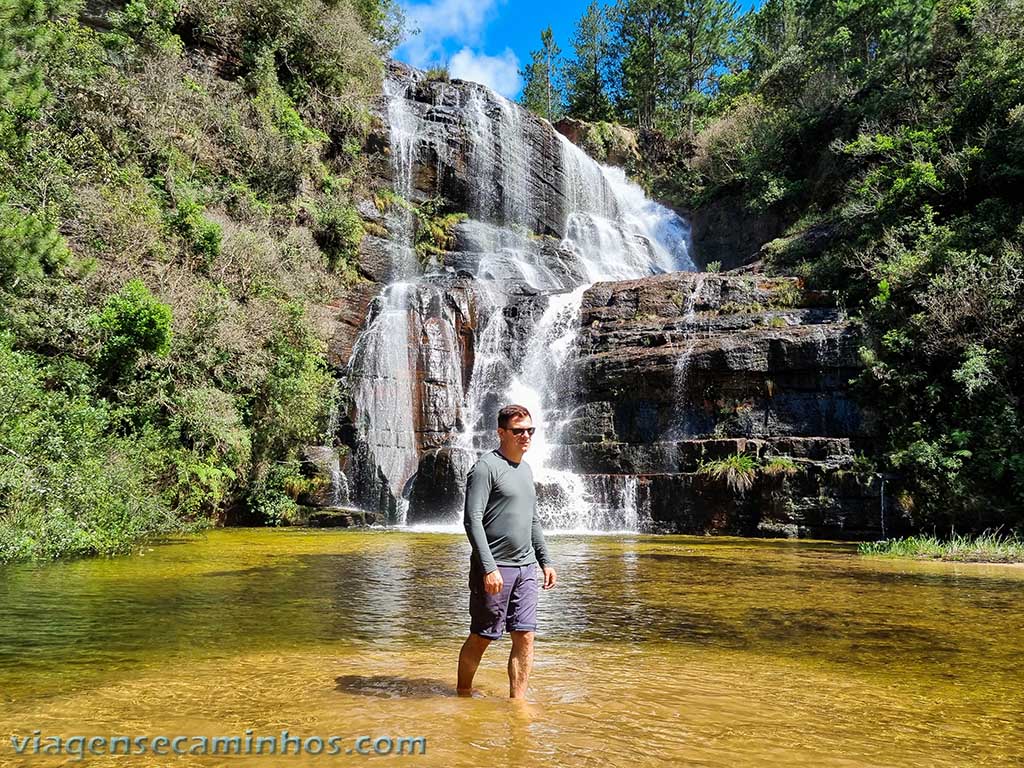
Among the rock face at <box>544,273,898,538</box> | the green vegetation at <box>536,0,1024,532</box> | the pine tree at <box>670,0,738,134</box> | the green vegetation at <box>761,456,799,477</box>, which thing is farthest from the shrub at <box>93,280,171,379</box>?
the pine tree at <box>670,0,738,134</box>

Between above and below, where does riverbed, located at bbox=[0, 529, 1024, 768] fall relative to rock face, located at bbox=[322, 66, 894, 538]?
below

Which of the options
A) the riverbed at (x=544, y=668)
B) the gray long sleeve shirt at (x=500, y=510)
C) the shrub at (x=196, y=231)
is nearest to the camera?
the riverbed at (x=544, y=668)

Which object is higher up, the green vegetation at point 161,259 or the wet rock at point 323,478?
the green vegetation at point 161,259

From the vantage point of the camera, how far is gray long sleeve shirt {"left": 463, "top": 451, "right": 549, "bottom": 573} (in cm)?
366

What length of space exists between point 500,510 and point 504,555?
0.77 ft

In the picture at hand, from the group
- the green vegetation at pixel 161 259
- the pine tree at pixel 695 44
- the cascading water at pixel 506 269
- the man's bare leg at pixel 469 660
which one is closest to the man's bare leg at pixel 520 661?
the man's bare leg at pixel 469 660

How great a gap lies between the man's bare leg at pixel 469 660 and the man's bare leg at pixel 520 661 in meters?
0.16

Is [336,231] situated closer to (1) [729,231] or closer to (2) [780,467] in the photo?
(2) [780,467]

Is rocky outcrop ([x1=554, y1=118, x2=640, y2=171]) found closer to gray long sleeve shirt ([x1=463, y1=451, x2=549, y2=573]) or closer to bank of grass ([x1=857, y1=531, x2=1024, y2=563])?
bank of grass ([x1=857, y1=531, x2=1024, y2=563])

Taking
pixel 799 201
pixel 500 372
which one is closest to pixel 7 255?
pixel 500 372

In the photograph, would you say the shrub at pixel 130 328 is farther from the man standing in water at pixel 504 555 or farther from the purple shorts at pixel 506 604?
the purple shorts at pixel 506 604

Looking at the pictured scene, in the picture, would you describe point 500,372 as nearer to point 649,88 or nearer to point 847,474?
point 847,474

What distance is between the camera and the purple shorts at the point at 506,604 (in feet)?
11.9

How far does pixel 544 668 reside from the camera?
4.38 metres
